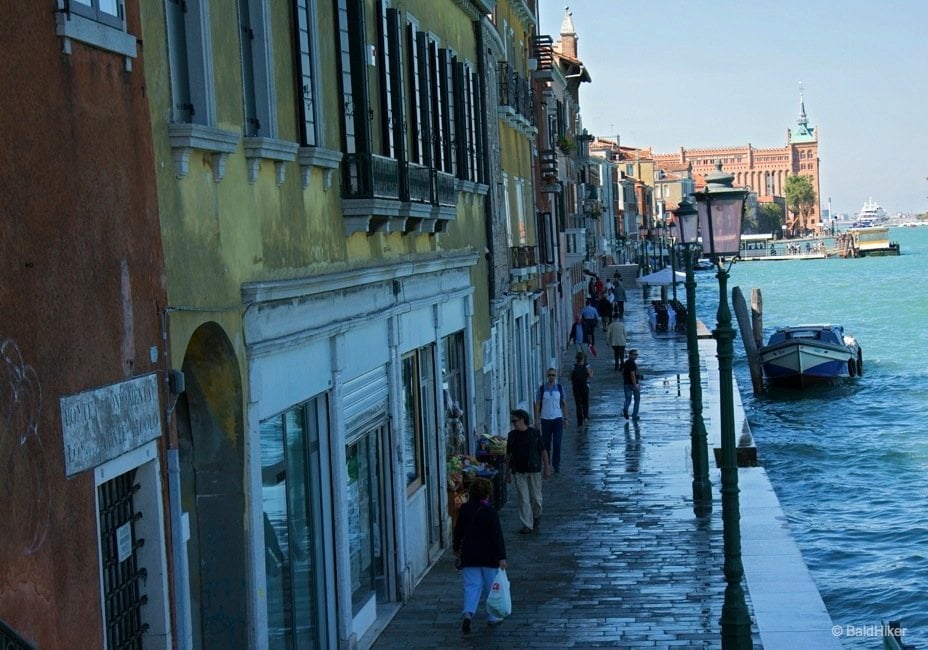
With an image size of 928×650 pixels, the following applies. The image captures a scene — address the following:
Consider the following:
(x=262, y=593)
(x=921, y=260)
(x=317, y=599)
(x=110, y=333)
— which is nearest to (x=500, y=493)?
(x=317, y=599)

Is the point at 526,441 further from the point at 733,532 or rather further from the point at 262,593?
the point at 262,593

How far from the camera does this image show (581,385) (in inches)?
1176

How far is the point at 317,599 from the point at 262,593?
6.88 feet

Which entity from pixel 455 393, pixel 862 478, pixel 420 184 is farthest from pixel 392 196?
pixel 862 478

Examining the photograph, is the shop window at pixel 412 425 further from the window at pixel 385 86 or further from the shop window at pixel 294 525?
the shop window at pixel 294 525

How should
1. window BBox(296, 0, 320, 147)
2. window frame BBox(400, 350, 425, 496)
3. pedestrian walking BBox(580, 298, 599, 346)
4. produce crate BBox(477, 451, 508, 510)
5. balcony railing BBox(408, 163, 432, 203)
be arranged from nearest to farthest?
window BBox(296, 0, 320, 147), balcony railing BBox(408, 163, 432, 203), window frame BBox(400, 350, 425, 496), produce crate BBox(477, 451, 508, 510), pedestrian walking BBox(580, 298, 599, 346)

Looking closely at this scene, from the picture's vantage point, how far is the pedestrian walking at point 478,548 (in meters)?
13.6

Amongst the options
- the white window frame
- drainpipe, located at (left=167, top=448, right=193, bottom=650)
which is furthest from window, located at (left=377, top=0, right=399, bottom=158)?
the white window frame

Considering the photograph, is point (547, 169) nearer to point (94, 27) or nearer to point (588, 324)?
point (588, 324)

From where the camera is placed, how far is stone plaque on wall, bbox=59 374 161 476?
6754mm

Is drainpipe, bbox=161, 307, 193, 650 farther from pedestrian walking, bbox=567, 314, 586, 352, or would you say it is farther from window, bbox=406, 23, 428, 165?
pedestrian walking, bbox=567, 314, 586, 352

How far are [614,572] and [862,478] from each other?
16225 mm

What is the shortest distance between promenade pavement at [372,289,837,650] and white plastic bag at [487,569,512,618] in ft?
0.59

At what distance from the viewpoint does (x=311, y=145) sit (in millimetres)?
11781
